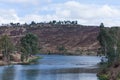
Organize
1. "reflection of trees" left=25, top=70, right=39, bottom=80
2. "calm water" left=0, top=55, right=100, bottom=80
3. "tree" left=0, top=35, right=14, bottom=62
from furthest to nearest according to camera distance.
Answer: "tree" left=0, top=35, right=14, bottom=62
"calm water" left=0, top=55, right=100, bottom=80
"reflection of trees" left=25, top=70, right=39, bottom=80

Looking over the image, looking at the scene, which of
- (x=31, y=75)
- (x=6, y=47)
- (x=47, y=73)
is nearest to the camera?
(x=31, y=75)

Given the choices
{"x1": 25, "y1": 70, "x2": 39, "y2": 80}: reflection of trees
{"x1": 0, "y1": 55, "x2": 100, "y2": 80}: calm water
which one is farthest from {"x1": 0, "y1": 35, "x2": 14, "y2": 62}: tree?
{"x1": 25, "y1": 70, "x2": 39, "y2": 80}: reflection of trees

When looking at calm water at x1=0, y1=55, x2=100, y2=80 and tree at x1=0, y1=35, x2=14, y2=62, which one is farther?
tree at x1=0, y1=35, x2=14, y2=62

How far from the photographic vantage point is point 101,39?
15825 cm

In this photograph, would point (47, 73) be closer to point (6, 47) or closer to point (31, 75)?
point (31, 75)

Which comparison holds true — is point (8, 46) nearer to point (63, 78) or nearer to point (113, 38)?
point (113, 38)

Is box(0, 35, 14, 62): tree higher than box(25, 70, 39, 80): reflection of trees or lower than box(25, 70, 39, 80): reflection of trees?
higher

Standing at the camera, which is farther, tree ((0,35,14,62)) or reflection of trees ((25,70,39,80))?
tree ((0,35,14,62))

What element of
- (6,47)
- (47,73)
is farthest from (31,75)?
(6,47)

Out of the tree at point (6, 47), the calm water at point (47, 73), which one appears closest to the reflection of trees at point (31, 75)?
the calm water at point (47, 73)

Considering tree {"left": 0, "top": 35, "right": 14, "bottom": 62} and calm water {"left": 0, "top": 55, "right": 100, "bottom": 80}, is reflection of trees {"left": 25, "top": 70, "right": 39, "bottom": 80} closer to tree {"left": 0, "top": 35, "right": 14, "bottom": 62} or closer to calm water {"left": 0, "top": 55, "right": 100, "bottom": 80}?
calm water {"left": 0, "top": 55, "right": 100, "bottom": 80}

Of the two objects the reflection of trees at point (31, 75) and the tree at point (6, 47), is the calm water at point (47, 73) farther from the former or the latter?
the tree at point (6, 47)

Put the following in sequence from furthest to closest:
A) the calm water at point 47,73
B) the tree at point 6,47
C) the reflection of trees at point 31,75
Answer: the tree at point 6,47 < the calm water at point 47,73 < the reflection of trees at point 31,75

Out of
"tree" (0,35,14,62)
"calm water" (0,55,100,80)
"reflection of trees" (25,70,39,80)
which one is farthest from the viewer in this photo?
"tree" (0,35,14,62)
